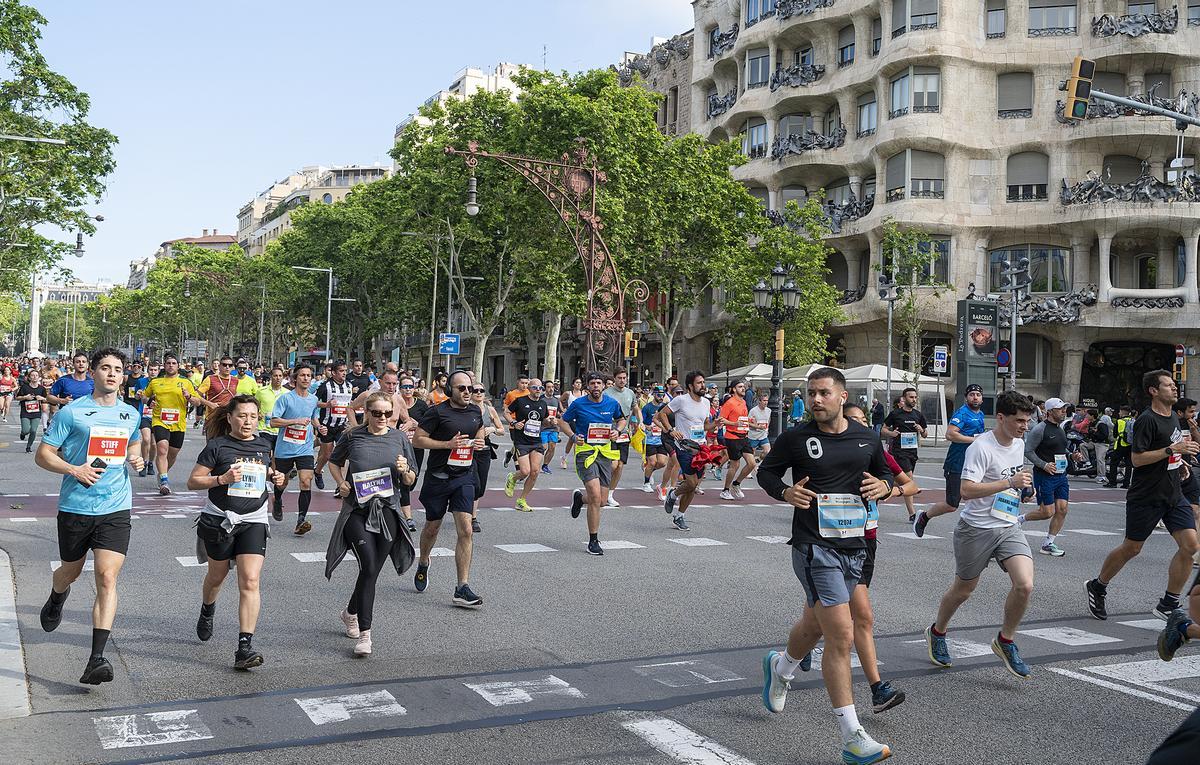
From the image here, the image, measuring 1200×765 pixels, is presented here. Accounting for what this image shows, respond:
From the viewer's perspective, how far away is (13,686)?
18.8 ft

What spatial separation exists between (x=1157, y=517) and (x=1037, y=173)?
38.5 meters

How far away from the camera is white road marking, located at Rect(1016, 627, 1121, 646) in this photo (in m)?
7.50

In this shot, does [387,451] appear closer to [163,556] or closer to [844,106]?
[163,556]

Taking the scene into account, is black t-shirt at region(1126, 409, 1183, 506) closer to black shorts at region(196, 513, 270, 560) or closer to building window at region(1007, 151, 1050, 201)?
black shorts at region(196, 513, 270, 560)

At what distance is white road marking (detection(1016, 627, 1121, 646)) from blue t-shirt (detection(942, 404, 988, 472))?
5553 millimetres

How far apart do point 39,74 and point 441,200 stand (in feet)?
45.2

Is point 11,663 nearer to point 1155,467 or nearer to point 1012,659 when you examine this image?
point 1012,659

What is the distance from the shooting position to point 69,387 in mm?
16469

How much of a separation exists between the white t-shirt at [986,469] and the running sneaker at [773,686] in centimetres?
180

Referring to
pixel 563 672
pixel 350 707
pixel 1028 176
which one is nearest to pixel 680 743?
pixel 563 672

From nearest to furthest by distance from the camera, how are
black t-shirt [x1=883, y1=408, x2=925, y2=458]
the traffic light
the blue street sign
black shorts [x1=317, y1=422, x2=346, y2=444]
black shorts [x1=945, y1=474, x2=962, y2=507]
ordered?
1. black shorts [x1=945, y1=474, x2=962, y2=507]
2. the traffic light
3. black t-shirt [x1=883, y1=408, x2=925, y2=458]
4. black shorts [x1=317, y1=422, x2=346, y2=444]
5. the blue street sign

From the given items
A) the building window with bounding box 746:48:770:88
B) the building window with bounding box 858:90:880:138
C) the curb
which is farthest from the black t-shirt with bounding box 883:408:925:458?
the building window with bounding box 746:48:770:88

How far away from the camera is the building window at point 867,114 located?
1813 inches

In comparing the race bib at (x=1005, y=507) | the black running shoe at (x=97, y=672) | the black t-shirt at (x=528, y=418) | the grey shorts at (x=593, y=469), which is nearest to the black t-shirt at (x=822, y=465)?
the race bib at (x=1005, y=507)
